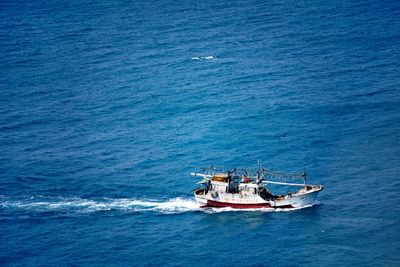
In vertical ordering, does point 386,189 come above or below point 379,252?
above

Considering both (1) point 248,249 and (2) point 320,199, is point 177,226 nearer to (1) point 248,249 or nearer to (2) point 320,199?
(1) point 248,249

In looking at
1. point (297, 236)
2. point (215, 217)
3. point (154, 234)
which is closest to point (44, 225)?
point (154, 234)

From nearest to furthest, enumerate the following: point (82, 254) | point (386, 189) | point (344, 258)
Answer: point (344, 258) < point (82, 254) < point (386, 189)

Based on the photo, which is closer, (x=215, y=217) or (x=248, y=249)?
(x=248, y=249)

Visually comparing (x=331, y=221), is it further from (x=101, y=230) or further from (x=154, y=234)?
(x=101, y=230)

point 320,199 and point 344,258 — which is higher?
point 320,199

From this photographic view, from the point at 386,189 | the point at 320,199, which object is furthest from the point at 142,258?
the point at 386,189

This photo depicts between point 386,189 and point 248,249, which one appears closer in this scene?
point 248,249

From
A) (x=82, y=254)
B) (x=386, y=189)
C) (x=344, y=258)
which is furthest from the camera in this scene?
(x=386, y=189)
